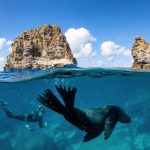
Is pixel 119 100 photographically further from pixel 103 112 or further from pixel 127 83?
pixel 103 112

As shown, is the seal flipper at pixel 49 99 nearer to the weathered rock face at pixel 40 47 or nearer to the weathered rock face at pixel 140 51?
the weathered rock face at pixel 140 51

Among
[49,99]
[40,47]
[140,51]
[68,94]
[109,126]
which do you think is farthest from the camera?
[40,47]

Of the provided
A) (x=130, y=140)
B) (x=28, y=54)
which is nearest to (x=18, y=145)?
(x=130, y=140)

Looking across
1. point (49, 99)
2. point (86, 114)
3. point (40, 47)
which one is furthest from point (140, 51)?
point (49, 99)

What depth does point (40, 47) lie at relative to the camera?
155ft

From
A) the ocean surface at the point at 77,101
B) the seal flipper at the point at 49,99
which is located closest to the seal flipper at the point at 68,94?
the seal flipper at the point at 49,99

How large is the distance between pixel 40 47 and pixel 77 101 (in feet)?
58.6

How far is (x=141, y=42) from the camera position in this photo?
31766 millimetres

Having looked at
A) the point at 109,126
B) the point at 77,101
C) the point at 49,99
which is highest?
the point at 49,99

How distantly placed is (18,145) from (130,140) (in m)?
8.37

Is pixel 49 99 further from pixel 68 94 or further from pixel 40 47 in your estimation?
pixel 40 47

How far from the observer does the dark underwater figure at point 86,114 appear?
7.83 metres

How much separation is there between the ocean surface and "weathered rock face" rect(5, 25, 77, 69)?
13.6m

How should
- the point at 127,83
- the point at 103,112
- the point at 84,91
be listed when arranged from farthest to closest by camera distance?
the point at 84,91 < the point at 127,83 < the point at 103,112
